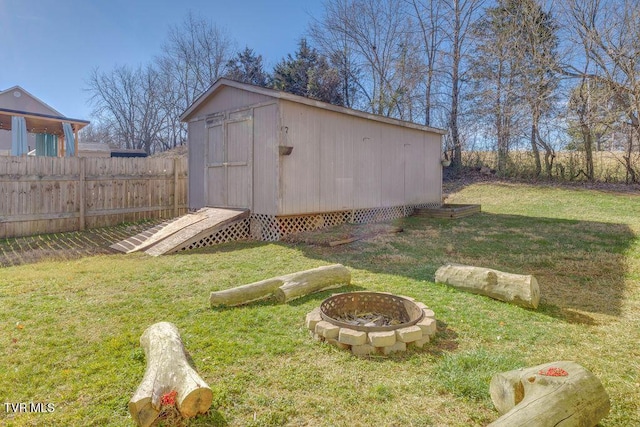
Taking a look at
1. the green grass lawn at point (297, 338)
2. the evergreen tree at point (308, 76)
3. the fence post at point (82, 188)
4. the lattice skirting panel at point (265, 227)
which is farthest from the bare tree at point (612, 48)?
the fence post at point (82, 188)

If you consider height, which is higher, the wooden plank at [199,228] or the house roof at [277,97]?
the house roof at [277,97]

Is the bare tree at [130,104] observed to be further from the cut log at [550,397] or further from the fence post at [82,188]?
the cut log at [550,397]

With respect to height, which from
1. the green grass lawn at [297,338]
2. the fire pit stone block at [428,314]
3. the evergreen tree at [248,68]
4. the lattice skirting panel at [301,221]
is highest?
the evergreen tree at [248,68]

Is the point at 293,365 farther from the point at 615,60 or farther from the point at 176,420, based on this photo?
the point at 615,60

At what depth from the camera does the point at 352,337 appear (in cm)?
274

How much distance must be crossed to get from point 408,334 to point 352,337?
424mm

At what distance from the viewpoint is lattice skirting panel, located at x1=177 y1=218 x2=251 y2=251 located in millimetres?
7052

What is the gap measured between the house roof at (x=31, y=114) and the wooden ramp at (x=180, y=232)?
575 cm

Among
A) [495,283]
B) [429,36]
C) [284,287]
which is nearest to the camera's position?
[284,287]

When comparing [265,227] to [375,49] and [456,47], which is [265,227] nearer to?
[456,47]

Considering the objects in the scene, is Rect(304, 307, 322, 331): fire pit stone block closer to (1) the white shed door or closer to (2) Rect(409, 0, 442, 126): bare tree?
(1) the white shed door

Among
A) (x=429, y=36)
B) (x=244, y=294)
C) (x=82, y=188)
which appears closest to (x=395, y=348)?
(x=244, y=294)

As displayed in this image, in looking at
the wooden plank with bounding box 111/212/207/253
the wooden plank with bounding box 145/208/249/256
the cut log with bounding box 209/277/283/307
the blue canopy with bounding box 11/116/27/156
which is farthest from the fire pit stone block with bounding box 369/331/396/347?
the blue canopy with bounding box 11/116/27/156

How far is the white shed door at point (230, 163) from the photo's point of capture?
796cm
